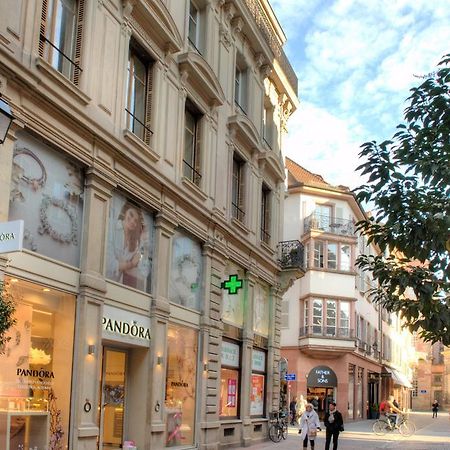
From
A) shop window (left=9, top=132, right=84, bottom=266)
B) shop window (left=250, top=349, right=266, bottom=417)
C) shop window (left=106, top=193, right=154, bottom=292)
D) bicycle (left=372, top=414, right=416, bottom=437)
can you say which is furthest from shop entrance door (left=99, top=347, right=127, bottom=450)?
bicycle (left=372, top=414, right=416, bottom=437)

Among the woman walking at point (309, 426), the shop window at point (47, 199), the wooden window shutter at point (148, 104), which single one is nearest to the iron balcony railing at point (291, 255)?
the woman walking at point (309, 426)

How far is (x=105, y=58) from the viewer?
15211 mm

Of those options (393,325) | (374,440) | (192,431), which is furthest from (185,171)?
(393,325)

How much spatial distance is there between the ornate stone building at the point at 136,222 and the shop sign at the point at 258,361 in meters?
0.10

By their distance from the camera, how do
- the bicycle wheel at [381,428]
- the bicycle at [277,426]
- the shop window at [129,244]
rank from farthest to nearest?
the bicycle wheel at [381,428] → the bicycle at [277,426] → the shop window at [129,244]

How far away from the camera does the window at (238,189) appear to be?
2345 centimetres

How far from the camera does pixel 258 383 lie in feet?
82.1

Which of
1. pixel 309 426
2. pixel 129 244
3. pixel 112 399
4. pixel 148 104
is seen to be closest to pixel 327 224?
pixel 309 426

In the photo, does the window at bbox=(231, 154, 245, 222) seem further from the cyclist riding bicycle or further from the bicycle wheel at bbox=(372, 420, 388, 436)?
the cyclist riding bicycle

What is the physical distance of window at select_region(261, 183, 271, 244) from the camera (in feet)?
87.0

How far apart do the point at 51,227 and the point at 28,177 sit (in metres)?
1.09

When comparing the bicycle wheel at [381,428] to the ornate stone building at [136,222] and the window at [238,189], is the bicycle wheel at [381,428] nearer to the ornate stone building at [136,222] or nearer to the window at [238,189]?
the ornate stone building at [136,222]

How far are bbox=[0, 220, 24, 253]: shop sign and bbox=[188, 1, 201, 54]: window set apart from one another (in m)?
12.4

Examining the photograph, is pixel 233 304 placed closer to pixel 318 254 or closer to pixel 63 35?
pixel 63 35
